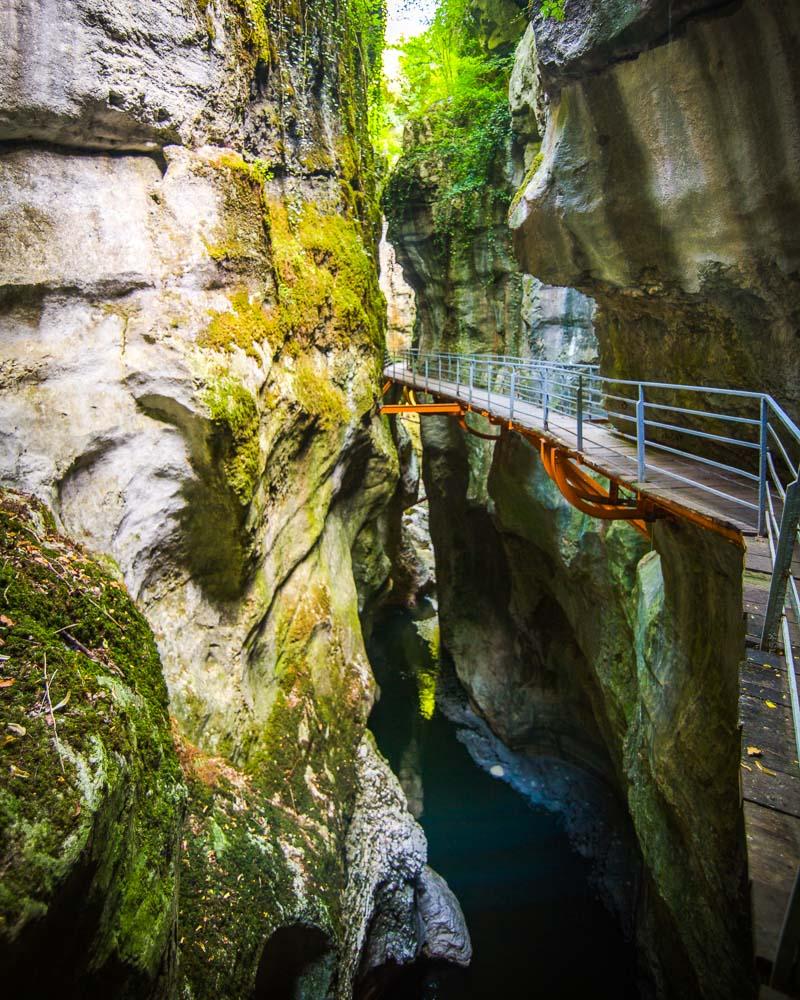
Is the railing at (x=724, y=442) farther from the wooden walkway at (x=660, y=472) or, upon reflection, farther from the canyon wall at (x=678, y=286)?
the canyon wall at (x=678, y=286)

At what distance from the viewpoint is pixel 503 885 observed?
12.0m

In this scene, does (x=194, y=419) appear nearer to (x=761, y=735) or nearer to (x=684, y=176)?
(x=761, y=735)

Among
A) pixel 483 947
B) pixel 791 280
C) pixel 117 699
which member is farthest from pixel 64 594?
pixel 483 947

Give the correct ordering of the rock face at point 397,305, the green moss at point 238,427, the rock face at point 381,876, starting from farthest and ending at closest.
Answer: the rock face at point 397,305
the rock face at point 381,876
the green moss at point 238,427

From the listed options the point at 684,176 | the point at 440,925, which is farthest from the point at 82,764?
the point at 440,925

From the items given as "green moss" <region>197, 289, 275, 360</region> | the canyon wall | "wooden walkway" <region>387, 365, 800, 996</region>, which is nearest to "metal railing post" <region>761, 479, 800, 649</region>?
"wooden walkway" <region>387, 365, 800, 996</region>

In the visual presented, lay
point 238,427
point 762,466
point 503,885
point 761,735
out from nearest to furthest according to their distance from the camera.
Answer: point 761,735 < point 762,466 < point 238,427 < point 503,885

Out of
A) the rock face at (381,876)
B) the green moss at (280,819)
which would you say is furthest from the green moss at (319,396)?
the rock face at (381,876)

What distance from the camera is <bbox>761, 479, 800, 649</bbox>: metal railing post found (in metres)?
3.08

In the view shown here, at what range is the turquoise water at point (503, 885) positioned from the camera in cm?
994

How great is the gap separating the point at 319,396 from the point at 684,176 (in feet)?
15.2

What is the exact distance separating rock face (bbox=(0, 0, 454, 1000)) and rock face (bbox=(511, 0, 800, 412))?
351 cm

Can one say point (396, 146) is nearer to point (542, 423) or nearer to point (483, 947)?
point (542, 423)

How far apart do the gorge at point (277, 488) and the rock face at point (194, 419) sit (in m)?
0.03
